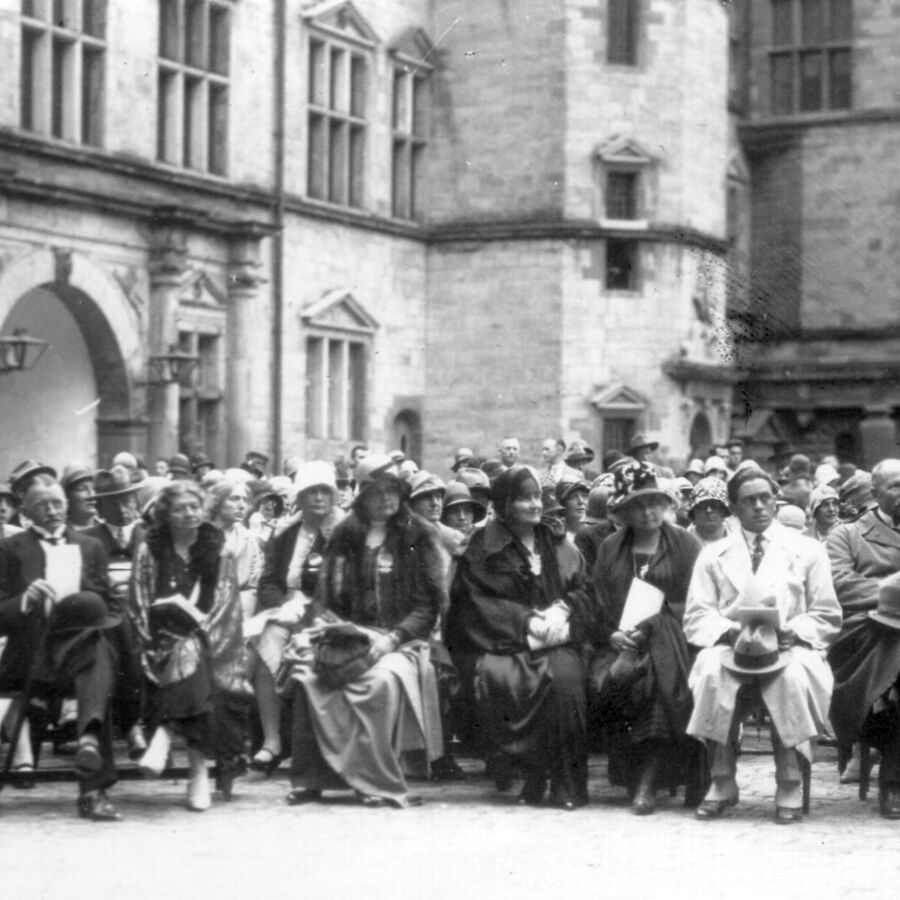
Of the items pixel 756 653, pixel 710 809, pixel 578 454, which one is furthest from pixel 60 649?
pixel 578 454

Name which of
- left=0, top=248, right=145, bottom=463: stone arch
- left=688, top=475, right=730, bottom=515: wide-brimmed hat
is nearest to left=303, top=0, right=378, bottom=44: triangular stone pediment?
left=0, top=248, right=145, bottom=463: stone arch

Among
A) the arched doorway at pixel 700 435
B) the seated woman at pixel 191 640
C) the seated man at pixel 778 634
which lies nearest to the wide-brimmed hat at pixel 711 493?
the seated man at pixel 778 634

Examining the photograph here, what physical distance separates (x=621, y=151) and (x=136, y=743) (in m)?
20.3

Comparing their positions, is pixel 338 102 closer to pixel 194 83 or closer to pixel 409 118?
pixel 409 118

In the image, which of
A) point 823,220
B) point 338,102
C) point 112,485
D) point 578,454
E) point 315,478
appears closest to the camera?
point 315,478

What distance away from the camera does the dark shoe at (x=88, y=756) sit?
1059 centimetres

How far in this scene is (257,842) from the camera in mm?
9961

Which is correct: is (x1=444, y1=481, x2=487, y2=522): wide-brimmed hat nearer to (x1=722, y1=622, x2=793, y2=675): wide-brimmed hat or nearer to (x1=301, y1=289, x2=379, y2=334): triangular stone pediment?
(x1=722, y1=622, x2=793, y2=675): wide-brimmed hat

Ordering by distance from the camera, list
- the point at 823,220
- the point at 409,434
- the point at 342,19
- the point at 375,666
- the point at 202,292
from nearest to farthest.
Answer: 1. the point at 375,666
2. the point at 202,292
3. the point at 342,19
4. the point at 409,434
5. the point at 823,220

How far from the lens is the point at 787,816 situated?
10.8m

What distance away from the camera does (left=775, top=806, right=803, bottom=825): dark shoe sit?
10750 millimetres

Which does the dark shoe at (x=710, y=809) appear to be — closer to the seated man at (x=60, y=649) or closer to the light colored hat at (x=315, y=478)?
the seated man at (x=60, y=649)

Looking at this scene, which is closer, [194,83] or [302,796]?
[302,796]

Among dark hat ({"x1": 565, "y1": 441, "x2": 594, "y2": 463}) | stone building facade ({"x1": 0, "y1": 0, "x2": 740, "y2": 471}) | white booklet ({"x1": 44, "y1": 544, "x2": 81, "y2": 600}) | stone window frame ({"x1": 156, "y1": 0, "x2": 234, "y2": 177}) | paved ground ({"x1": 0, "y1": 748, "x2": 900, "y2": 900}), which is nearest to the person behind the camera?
paved ground ({"x1": 0, "y1": 748, "x2": 900, "y2": 900})
